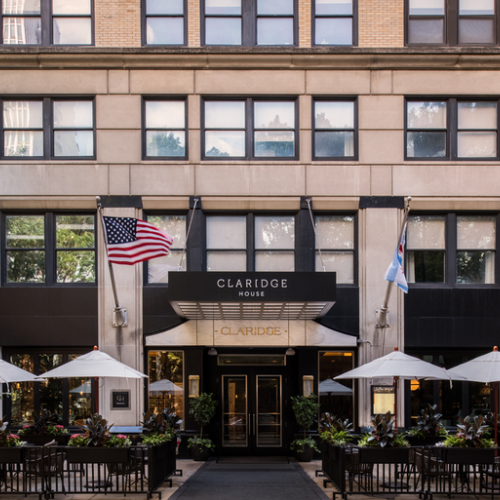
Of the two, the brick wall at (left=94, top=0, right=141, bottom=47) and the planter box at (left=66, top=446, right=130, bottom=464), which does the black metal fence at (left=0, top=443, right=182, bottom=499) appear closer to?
the planter box at (left=66, top=446, right=130, bottom=464)

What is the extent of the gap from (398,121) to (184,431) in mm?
10771

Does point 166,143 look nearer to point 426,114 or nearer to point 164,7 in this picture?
point 164,7

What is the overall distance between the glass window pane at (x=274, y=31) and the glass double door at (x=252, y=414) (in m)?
9.81

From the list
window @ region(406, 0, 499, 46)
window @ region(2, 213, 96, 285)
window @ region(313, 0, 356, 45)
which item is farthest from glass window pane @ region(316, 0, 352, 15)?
window @ region(2, 213, 96, 285)

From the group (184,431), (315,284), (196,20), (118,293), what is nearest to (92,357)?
(118,293)

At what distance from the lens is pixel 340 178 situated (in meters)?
15.4

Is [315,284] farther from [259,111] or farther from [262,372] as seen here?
[259,111]

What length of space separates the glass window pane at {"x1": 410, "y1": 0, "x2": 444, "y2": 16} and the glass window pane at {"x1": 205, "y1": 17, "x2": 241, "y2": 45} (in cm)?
516

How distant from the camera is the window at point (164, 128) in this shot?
15648 millimetres

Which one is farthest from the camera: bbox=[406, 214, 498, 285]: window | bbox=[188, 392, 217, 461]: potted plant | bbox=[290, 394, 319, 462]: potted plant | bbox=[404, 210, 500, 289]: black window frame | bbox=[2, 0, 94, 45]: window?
bbox=[2, 0, 94, 45]: window

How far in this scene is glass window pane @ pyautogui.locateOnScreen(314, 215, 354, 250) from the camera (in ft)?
51.0

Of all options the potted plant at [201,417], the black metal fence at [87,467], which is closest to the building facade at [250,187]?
the potted plant at [201,417]

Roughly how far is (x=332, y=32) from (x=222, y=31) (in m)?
3.23

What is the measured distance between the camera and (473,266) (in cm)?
1554
